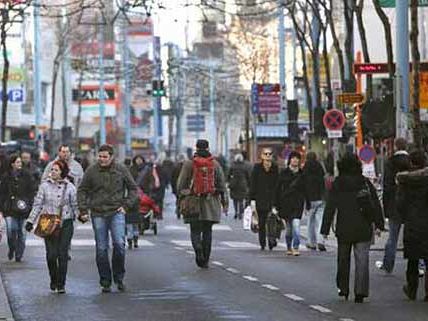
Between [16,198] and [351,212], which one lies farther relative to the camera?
[16,198]

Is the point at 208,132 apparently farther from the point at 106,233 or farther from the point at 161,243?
the point at 106,233

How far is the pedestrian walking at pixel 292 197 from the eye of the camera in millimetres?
21094

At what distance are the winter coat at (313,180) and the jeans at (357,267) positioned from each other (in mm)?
7422

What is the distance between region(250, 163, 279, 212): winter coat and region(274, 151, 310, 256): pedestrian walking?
1.30ft

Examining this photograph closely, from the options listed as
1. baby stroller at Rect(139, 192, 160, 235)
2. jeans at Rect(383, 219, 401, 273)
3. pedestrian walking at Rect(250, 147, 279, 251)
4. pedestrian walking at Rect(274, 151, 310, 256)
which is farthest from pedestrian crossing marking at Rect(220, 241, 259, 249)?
jeans at Rect(383, 219, 401, 273)

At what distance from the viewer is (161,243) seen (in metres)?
25.2

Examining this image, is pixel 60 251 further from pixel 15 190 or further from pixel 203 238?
pixel 15 190

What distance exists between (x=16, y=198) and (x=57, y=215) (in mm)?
5124

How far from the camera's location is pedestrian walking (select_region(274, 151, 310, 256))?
830 inches

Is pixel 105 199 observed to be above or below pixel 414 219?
above

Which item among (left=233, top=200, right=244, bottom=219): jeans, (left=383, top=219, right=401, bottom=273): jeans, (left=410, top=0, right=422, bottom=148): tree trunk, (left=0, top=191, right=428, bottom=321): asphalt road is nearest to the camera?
(left=0, top=191, right=428, bottom=321): asphalt road

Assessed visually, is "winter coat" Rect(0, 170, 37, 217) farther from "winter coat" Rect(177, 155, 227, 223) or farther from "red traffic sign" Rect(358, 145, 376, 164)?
"red traffic sign" Rect(358, 145, 376, 164)

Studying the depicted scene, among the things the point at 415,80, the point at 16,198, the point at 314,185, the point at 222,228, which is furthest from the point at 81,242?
the point at 415,80

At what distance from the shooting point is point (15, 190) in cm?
2003
